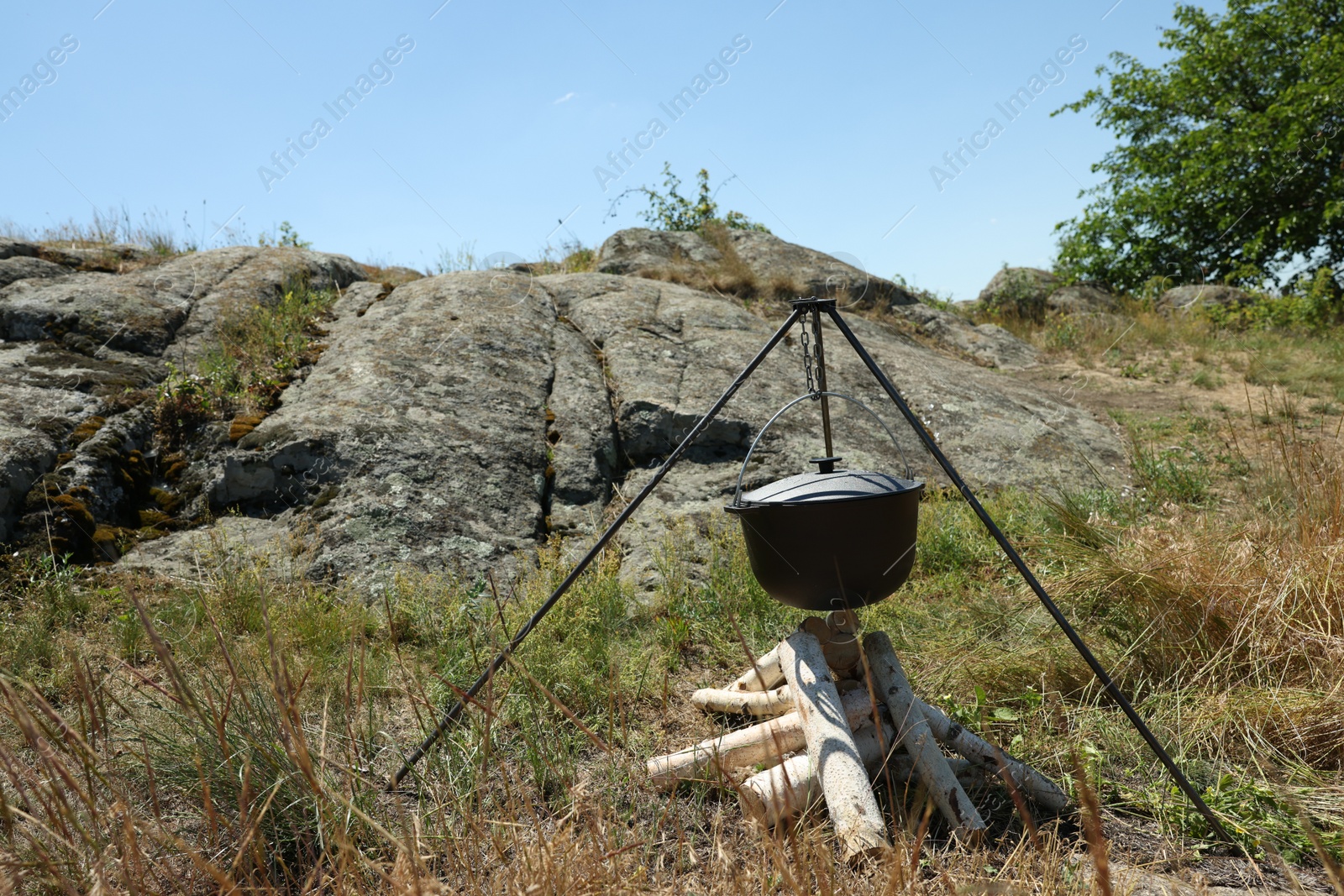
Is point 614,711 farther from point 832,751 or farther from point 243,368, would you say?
point 243,368

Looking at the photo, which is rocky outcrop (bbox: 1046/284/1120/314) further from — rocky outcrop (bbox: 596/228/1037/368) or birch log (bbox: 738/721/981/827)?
birch log (bbox: 738/721/981/827)

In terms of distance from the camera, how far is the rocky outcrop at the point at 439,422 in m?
4.44

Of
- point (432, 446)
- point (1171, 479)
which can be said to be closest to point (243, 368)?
point (432, 446)

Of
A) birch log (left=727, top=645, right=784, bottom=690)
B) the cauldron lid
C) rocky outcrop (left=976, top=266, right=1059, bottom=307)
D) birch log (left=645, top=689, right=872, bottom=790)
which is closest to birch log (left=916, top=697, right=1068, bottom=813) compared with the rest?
birch log (left=645, top=689, right=872, bottom=790)

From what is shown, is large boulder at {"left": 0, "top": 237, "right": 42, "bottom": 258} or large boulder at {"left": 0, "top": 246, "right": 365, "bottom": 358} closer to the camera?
large boulder at {"left": 0, "top": 246, "right": 365, "bottom": 358}

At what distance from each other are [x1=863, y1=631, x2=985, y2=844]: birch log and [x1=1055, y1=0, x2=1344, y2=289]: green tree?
51.3 ft

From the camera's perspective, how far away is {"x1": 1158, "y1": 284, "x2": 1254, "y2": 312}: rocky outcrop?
11922 millimetres

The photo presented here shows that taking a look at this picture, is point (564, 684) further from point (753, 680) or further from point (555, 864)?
point (555, 864)

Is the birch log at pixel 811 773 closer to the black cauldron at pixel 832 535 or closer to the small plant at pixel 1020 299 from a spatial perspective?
the black cauldron at pixel 832 535

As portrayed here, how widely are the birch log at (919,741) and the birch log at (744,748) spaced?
0.10m

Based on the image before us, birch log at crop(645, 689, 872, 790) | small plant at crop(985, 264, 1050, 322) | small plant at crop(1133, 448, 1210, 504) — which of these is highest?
small plant at crop(985, 264, 1050, 322)

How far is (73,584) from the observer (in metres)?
3.85

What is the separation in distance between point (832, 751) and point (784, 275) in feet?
25.0

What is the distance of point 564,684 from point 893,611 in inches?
71.8
